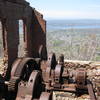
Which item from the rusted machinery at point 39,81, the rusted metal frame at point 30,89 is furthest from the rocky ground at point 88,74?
the rusted metal frame at point 30,89

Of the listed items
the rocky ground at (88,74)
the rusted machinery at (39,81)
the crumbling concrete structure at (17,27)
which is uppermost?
the crumbling concrete structure at (17,27)

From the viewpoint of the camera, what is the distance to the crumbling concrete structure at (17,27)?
8.10 metres

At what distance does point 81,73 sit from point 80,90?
533 millimetres

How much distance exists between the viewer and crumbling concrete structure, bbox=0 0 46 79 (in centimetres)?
810

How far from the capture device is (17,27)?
889cm

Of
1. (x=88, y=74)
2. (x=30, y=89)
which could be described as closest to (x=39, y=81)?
(x=30, y=89)

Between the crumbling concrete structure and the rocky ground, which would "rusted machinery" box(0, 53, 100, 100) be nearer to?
the rocky ground

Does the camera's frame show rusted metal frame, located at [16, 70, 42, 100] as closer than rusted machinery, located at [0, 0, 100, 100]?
Yes

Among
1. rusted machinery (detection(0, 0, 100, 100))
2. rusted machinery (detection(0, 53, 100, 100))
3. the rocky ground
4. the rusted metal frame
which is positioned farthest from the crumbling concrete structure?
the rusted metal frame

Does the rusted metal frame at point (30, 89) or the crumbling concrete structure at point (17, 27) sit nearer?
the rusted metal frame at point (30, 89)

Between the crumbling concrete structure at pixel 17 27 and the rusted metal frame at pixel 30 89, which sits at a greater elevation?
the crumbling concrete structure at pixel 17 27

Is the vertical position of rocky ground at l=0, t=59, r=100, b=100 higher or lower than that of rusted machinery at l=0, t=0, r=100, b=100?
lower

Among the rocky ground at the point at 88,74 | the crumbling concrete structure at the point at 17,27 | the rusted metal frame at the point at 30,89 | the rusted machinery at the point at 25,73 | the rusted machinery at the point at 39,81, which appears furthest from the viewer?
the crumbling concrete structure at the point at 17,27

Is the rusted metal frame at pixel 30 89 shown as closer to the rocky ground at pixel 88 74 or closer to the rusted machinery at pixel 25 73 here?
the rusted machinery at pixel 25 73
